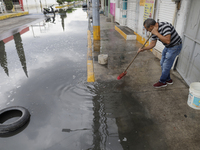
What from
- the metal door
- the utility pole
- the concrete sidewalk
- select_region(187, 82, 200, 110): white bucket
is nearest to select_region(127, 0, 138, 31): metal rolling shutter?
the utility pole

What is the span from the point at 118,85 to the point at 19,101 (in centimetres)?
287

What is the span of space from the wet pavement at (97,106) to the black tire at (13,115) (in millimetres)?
122

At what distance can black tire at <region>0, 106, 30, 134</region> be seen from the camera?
10.3 feet

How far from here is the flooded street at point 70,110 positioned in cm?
288

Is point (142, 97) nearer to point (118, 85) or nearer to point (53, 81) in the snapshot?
point (118, 85)

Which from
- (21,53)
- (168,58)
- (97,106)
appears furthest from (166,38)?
(21,53)

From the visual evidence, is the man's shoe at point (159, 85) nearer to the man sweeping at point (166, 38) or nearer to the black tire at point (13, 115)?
the man sweeping at point (166, 38)

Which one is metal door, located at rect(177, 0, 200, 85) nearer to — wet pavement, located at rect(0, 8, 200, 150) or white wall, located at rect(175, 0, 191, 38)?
white wall, located at rect(175, 0, 191, 38)

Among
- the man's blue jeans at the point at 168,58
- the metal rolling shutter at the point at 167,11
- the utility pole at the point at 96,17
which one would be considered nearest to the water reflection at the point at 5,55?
the utility pole at the point at 96,17

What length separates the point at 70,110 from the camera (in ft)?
12.2

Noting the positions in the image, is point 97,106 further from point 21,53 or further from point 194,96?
point 21,53

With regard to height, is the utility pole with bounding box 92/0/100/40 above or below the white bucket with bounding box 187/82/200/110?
above

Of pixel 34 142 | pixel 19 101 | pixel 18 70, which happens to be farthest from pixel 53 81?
pixel 34 142

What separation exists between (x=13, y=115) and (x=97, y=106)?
2.04 meters
